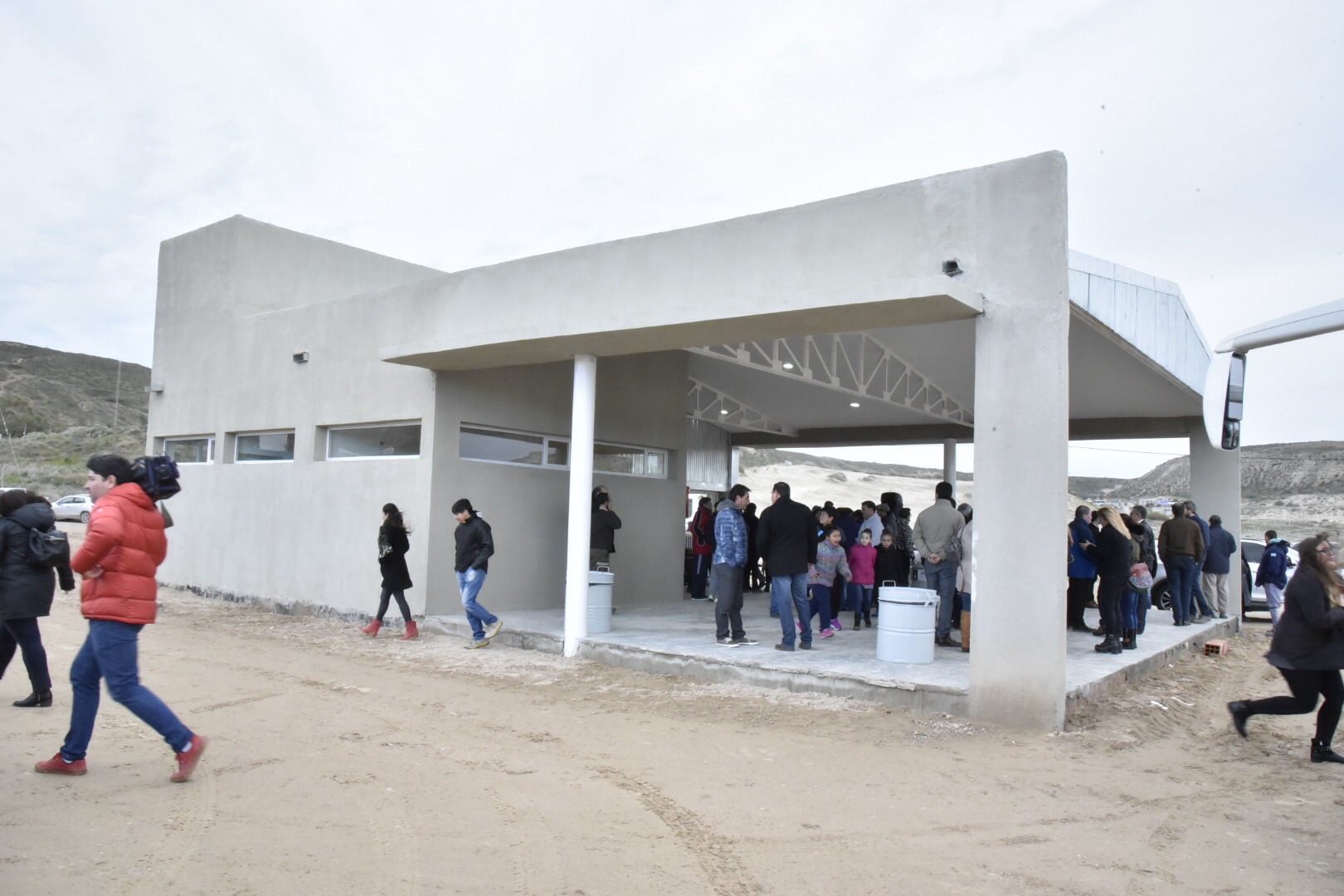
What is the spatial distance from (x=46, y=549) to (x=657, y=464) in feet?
26.5

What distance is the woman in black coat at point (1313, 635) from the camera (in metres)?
5.41

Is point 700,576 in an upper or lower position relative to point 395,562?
lower

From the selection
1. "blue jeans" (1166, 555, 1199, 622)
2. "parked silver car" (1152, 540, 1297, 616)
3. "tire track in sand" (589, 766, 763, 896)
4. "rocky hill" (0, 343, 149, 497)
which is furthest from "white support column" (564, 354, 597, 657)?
"rocky hill" (0, 343, 149, 497)

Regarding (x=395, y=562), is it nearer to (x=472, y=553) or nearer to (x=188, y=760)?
(x=472, y=553)

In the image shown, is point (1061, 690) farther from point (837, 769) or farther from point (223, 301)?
point (223, 301)

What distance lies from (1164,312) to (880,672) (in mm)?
5796

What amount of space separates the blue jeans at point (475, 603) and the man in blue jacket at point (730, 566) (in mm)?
2475

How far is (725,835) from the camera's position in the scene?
4.31 m

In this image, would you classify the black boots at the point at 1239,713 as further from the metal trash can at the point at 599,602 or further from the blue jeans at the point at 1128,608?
the metal trash can at the point at 599,602

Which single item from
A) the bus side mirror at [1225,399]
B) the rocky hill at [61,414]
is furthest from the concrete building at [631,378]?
the rocky hill at [61,414]

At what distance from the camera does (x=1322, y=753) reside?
5.83 meters

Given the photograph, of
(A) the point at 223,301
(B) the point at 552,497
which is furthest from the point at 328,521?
(A) the point at 223,301

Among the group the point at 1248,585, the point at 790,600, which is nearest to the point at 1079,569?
the point at 790,600

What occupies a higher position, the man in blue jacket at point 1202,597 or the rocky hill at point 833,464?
the rocky hill at point 833,464
